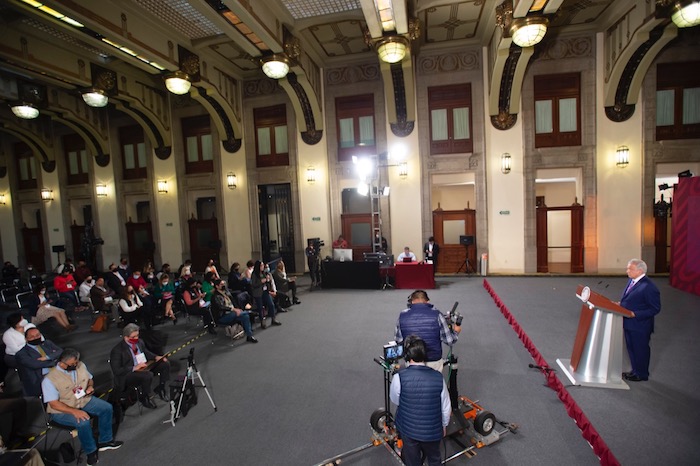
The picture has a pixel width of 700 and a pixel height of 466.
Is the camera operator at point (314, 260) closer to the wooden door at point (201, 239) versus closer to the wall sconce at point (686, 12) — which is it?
the wooden door at point (201, 239)

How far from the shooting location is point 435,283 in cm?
1073

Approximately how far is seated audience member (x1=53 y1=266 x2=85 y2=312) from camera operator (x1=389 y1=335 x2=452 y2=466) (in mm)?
10535

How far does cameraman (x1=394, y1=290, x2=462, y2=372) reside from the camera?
3.82 metres

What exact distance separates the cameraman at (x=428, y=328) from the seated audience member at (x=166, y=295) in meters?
6.38

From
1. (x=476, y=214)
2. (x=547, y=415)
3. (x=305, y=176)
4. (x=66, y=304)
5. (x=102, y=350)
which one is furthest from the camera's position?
(x=305, y=176)

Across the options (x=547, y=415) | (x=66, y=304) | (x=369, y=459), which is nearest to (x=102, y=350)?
(x=66, y=304)

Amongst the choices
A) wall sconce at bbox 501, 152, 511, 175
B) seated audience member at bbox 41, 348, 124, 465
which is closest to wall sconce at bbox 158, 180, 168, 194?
seated audience member at bbox 41, 348, 124, 465

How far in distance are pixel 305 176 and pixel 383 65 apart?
183 inches

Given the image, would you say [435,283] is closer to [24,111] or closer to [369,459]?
[369,459]

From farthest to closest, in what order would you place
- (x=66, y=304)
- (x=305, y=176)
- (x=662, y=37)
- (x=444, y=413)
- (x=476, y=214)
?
(x=305, y=176) → (x=476, y=214) → (x=66, y=304) → (x=662, y=37) → (x=444, y=413)

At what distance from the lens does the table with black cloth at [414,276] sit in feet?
33.8

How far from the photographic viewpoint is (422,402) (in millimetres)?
2793

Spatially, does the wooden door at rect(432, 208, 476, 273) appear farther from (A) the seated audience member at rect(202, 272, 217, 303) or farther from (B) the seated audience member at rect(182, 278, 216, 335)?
(B) the seated audience member at rect(182, 278, 216, 335)

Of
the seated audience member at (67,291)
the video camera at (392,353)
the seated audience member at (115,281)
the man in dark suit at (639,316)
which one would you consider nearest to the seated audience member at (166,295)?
the seated audience member at (115,281)
